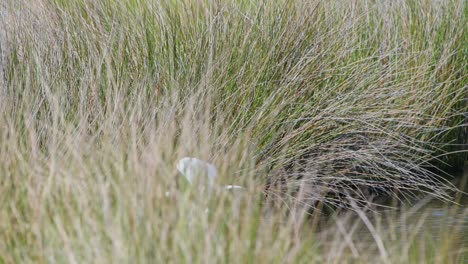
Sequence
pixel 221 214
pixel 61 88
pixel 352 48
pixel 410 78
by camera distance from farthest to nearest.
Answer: pixel 410 78
pixel 352 48
pixel 61 88
pixel 221 214

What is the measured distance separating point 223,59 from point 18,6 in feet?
4.50

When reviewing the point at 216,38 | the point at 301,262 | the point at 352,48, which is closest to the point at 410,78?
the point at 352,48

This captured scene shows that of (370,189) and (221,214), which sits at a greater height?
(221,214)

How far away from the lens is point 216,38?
5.18 meters

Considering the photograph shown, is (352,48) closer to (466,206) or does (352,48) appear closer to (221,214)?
(466,206)

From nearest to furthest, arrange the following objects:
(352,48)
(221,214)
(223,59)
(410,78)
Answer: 1. (221,214)
2. (223,59)
3. (352,48)
4. (410,78)

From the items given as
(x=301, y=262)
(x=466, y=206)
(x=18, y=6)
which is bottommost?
(x=466, y=206)

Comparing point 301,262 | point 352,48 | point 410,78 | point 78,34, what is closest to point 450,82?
point 410,78

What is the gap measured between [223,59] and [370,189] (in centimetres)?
112

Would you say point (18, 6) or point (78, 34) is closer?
point (78, 34)

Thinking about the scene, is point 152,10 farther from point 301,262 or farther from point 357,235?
point 301,262

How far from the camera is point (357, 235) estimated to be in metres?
4.63

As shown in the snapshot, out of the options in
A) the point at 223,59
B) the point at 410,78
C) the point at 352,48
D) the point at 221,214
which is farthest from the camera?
the point at 410,78

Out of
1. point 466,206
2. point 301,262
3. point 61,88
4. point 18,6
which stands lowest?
point 466,206
